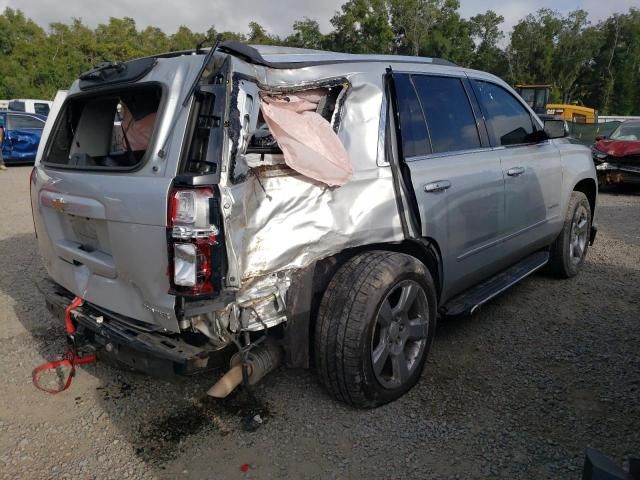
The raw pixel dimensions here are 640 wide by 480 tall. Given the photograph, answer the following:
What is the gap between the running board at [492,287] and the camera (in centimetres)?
350

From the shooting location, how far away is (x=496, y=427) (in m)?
2.84

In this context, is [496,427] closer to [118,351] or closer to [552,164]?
[118,351]

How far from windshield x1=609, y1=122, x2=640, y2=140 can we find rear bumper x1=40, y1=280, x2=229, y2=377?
11562 millimetres

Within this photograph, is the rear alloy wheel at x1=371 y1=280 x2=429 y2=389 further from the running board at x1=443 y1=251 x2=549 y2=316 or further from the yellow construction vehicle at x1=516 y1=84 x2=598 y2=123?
the yellow construction vehicle at x1=516 y1=84 x2=598 y2=123

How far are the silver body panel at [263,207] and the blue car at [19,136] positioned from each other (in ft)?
45.2

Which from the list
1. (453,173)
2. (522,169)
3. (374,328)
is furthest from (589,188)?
(374,328)

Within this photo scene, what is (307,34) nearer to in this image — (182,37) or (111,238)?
(182,37)

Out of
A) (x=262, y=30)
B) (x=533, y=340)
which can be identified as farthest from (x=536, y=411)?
(x=262, y=30)

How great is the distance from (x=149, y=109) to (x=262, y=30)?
52.2m

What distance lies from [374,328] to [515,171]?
1.95 meters

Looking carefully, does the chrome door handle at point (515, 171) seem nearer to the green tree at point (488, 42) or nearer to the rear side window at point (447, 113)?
the rear side window at point (447, 113)

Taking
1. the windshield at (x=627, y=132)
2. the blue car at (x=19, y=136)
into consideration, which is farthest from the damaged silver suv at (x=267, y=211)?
the blue car at (x=19, y=136)

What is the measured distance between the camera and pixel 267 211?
2.47 metres

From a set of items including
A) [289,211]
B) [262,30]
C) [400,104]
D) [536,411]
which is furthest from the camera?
[262,30]
